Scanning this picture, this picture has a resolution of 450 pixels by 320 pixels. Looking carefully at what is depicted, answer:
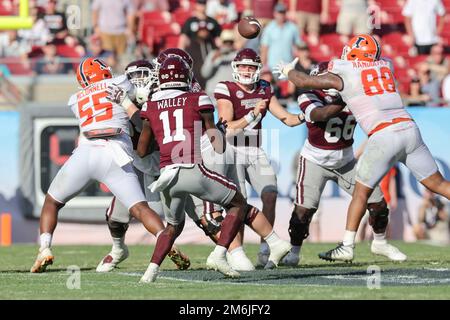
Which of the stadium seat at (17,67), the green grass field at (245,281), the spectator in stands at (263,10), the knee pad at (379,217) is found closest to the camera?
the green grass field at (245,281)

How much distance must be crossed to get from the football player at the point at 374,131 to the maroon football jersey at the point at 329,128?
486mm

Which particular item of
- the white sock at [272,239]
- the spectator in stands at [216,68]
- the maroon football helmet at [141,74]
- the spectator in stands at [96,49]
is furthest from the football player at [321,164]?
the spectator in stands at [96,49]

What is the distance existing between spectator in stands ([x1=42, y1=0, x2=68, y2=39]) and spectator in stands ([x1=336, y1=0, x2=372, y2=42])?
389cm

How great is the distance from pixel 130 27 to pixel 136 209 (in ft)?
25.9

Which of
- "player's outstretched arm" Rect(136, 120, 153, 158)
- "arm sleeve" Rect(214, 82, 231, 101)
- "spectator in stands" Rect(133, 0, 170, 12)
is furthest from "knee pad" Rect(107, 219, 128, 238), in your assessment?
"spectator in stands" Rect(133, 0, 170, 12)

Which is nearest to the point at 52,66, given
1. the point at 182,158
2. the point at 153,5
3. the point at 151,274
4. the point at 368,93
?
the point at 153,5

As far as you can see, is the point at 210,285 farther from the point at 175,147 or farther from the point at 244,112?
the point at 244,112

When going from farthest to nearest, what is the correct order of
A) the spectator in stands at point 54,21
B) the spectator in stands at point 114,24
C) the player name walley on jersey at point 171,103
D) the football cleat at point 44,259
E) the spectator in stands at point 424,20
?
the spectator in stands at point 424,20, the spectator in stands at point 54,21, the spectator in stands at point 114,24, the football cleat at point 44,259, the player name walley on jersey at point 171,103

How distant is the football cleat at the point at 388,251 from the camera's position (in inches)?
403

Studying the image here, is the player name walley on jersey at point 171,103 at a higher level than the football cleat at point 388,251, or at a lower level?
higher

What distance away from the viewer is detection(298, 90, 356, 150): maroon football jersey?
10.0m

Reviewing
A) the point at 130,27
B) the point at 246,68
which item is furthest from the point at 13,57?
the point at 246,68

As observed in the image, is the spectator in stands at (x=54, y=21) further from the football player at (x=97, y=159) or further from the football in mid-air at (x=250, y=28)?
the football player at (x=97, y=159)

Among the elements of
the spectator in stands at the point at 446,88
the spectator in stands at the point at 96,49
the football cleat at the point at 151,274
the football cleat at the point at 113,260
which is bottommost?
the football cleat at the point at 113,260
